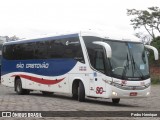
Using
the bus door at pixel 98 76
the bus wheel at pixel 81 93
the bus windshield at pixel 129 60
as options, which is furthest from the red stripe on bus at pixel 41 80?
the bus windshield at pixel 129 60

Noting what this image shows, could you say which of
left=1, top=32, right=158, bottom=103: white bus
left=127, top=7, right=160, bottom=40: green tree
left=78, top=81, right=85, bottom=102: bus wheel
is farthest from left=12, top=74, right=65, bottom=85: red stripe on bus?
left=127, top=7, right=160, bottom=40: green tree

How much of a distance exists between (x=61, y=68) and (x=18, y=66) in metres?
5.52

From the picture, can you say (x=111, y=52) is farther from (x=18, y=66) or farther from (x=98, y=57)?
(x=18, y=66)

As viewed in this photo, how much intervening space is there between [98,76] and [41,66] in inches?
234

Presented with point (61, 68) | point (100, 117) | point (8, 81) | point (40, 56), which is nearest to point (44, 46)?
point (40, 56)

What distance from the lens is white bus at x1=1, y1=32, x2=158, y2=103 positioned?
778 inches

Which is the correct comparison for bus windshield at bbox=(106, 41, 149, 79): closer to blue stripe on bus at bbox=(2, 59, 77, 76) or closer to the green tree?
blue stripe on bus at bbox=(2, 59, 77, 76)

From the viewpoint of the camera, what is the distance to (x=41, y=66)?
25.4 metres

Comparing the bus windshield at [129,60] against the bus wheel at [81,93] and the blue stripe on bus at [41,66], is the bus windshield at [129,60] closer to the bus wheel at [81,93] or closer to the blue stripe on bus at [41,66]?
the bus wheel at [81,93]

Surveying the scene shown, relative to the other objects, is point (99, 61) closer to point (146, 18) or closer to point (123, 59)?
point (123, 59)

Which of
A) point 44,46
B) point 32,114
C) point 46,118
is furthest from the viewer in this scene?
point 44,46

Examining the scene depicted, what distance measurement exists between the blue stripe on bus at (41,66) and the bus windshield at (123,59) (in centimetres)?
172

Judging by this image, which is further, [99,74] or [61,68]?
[61,68]

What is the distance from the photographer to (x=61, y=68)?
2333cm
